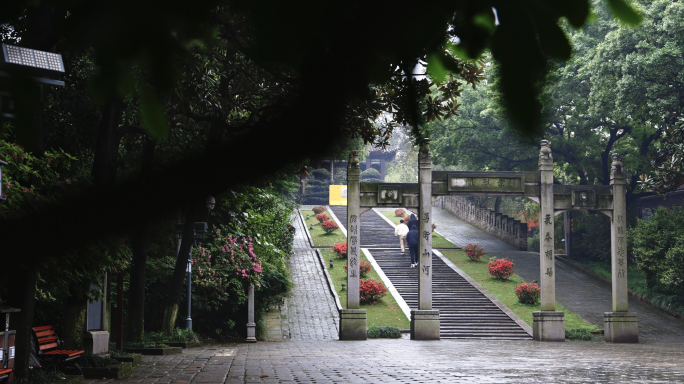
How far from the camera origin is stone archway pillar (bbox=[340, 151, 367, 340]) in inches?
749

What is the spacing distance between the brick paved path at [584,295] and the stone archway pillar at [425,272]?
236 inches

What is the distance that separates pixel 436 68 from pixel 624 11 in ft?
1.73

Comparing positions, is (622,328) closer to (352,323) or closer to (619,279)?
(619,279)

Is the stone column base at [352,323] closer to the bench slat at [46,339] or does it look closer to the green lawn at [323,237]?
the bench slat at [46,339]

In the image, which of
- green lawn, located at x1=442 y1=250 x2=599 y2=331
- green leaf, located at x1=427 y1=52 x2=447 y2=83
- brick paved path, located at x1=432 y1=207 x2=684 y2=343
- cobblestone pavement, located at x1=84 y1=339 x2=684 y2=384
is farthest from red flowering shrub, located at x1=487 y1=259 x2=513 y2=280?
green leaf, located at x1=427 y1=52 x2=447 y2=83

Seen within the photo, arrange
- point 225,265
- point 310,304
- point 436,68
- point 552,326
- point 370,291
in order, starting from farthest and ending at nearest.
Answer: point 310,304, point 370,291, point 552,326, point 225,265, point 436,68

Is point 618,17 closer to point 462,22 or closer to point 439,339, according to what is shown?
point 462,22

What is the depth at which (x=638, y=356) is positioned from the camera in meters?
13.9

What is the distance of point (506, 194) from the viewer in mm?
20656

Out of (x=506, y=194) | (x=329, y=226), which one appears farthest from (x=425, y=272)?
(x=329, y=226)

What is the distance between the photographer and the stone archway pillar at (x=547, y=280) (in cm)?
1927

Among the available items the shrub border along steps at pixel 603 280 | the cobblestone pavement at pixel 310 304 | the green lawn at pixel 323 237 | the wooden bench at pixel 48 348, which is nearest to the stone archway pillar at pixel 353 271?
the cobblestone pavement at pixel 310 304

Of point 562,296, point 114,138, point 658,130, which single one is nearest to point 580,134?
point 658,130

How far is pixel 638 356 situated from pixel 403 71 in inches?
553
